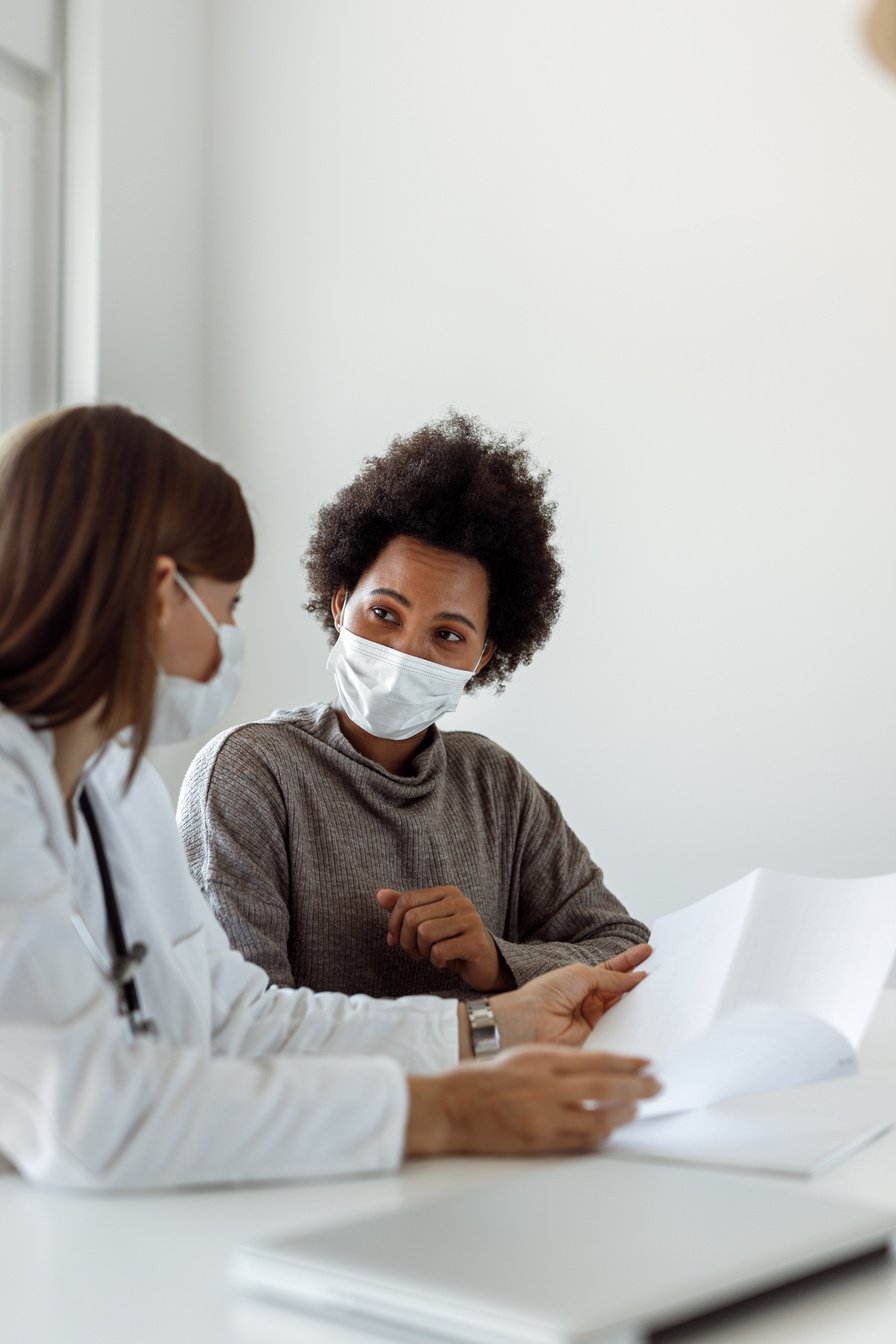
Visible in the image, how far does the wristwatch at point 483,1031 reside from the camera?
1139 millimetres

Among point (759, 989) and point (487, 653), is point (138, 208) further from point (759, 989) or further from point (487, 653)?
point (759, 989)

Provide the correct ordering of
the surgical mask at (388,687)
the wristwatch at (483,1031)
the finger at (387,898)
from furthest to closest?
the surgical mask at (388,687) < the finger at (387,898) < the wristwatch at (483,1031)

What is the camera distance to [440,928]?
1389 mm

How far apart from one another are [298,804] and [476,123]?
209 centimetres

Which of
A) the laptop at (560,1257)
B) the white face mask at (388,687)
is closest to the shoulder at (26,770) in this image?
the laptop at (560,1257)

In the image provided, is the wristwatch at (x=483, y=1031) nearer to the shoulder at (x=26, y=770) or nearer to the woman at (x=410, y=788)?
the woman at (x=410, y=788)

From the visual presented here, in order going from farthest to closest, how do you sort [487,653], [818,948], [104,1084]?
1. [487,653]
2. [818,948]
3. [104,1084]

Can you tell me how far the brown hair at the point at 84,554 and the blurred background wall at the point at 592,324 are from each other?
2001 millimetres

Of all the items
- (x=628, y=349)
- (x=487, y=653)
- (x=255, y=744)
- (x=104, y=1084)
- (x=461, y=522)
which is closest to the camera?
(x=104, y=1084)

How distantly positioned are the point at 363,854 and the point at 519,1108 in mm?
769

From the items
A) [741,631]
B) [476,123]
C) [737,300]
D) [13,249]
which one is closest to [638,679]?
[741,631]

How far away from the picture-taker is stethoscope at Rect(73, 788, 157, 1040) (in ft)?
3.05

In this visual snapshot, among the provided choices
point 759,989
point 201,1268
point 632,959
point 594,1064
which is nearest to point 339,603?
point 632,959

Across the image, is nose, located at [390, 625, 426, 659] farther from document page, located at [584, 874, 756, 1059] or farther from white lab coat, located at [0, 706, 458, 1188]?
white lab coat, located at [0, 706, 458, 1188]
